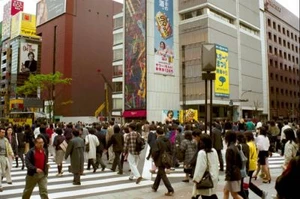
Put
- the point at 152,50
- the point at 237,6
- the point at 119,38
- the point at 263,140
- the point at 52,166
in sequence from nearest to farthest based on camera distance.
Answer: the point at 263,140 → the point at 52,166 → the point at 152,50 → the point at 119,38 → the point at 237,6

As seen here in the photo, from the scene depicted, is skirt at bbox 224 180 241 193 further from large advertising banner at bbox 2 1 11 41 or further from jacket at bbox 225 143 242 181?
large advertising banner at bbox 2 1 11 41

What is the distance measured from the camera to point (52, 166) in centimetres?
1442

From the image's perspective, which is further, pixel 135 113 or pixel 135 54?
pixel 135 54

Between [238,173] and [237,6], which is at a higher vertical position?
[237,6]

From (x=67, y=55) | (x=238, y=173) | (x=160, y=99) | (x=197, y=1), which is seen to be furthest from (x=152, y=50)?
(x=238, y=173)

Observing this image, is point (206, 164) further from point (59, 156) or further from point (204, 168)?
point (59, 156)

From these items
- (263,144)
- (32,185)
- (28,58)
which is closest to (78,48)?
(28,58)

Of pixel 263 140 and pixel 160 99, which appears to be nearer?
pixel 263 140

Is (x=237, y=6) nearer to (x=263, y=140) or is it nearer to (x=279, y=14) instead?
(x=279, y=14)

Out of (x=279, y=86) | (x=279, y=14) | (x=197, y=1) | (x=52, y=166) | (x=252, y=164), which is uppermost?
(x=279, y=14)

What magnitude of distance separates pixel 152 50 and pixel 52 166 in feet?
120

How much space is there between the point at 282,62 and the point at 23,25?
6844 cm

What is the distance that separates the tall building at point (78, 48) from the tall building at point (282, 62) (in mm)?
36134

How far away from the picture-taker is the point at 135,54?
50.6 metres
